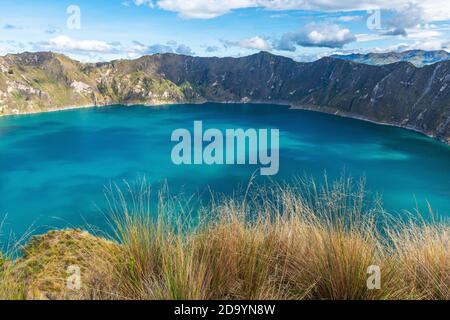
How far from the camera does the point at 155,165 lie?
67.2 meters

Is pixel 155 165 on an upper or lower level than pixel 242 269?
lower

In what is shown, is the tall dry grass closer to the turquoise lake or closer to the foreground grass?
the foreground grass

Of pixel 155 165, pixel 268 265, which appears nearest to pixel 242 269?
pixel 268 265

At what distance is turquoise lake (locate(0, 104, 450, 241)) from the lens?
150ft

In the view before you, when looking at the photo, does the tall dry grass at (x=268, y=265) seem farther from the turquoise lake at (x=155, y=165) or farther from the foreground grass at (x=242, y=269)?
the turquoise lake at (x=155, y=165)

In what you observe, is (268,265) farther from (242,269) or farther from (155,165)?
(155,165)

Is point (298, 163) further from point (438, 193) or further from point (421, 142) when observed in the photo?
point (421, 142)

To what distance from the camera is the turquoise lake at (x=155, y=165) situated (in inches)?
1797

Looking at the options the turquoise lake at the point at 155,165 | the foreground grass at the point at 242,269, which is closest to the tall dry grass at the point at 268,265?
the foreground grass at the point at 242,269

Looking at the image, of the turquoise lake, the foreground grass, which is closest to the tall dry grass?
the foreground grass

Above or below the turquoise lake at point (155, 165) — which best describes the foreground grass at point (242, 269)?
above

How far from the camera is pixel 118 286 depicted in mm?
3340

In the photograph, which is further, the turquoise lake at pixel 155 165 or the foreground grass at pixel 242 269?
the turquoise lake at pixel 155 165

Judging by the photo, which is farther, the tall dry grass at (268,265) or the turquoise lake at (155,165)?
Result: the turquoise lake at (155,165)
